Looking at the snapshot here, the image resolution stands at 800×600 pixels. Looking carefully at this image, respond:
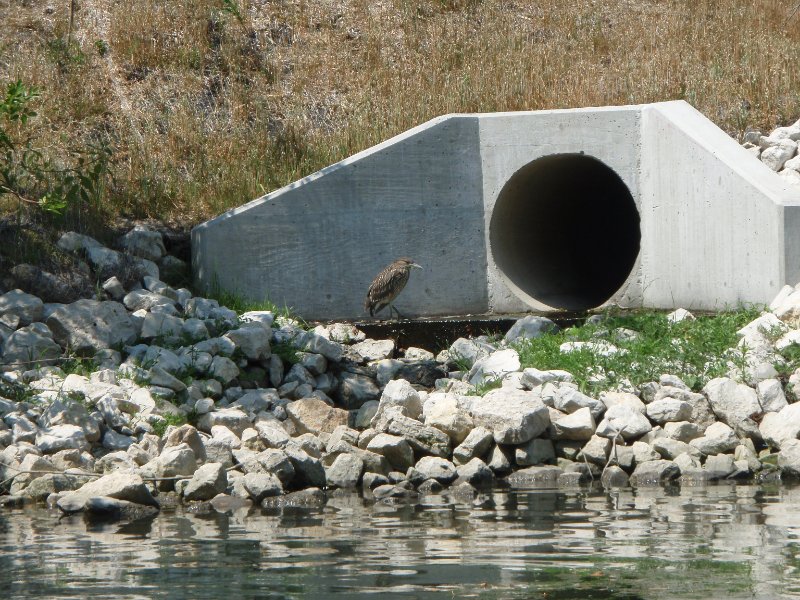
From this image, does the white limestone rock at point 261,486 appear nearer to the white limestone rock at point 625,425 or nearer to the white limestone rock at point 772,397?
the white limestone rock at point 625,425

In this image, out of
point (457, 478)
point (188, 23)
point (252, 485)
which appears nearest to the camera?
point (252, 485)

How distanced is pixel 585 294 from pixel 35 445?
24.0 ft

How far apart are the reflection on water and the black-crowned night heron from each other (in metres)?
3.87

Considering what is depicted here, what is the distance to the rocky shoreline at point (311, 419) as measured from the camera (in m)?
7.29

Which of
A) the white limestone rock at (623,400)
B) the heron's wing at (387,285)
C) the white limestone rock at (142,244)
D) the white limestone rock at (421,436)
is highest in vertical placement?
the white limestone rock at (142,244)

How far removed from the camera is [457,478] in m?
7.53

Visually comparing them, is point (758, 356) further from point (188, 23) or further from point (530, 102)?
point (188, 23)

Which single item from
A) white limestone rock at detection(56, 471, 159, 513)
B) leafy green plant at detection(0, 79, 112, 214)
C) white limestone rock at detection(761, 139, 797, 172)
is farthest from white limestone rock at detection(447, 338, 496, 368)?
white limestone rock at detection(761, 139, 797, 172)

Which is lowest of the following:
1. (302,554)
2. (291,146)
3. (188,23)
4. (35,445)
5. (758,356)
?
(302,554)

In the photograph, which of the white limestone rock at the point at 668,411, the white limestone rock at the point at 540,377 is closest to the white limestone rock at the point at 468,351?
the white limestone rock at the point at 540,377

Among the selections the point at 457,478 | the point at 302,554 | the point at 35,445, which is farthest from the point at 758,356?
the point at 35,445

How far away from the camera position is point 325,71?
15.1 metres

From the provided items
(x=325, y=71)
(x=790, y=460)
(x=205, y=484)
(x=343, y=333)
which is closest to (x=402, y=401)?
(x=205, y=484)

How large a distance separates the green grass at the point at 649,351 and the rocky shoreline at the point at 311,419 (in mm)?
126
